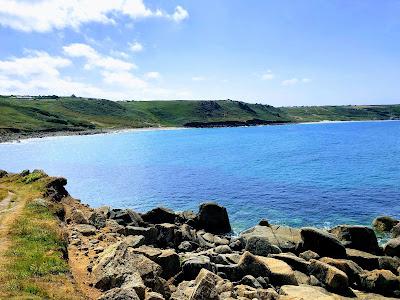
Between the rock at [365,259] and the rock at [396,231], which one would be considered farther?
the rock at [396,231]

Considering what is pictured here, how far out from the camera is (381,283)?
28.2 meters

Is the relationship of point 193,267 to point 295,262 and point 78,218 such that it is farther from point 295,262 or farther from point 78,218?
point 78,218

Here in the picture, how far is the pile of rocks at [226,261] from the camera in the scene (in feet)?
71.9

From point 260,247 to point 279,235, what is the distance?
6026 millimetres

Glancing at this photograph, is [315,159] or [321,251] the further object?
[315,159]

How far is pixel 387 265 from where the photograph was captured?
107 ft

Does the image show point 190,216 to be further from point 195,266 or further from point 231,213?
point 195,266

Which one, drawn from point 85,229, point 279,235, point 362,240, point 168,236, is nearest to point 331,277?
point 279,235

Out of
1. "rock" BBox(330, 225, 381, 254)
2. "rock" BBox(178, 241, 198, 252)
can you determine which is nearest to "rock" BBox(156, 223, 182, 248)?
"rock" BBox(178, 241, 198, 252)

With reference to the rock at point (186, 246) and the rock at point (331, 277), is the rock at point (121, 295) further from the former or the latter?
the rock at point (186, 246)

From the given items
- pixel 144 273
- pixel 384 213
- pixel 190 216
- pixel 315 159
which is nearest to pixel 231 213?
pixel 190 216

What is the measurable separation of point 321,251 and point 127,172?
240 ft

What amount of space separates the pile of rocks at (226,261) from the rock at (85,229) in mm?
88

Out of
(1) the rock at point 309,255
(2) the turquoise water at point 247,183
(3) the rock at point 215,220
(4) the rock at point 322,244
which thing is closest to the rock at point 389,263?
(4) the rock at point 322,244
